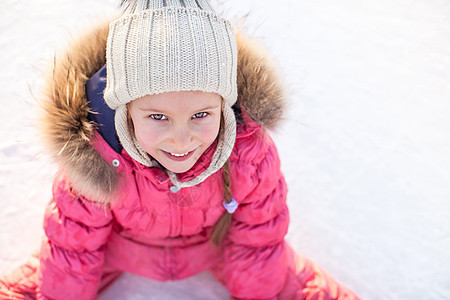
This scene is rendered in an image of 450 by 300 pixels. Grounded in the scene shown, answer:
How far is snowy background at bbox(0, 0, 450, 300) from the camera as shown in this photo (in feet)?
4.71

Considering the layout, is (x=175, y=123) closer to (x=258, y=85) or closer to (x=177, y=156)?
(x=177, y=156)

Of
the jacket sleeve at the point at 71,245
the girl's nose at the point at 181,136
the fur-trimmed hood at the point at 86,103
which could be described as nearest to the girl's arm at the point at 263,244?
the fur-trimmed hood at the point at 86,103

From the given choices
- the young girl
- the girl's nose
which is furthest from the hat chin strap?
the girl's nose

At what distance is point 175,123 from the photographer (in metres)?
0.94

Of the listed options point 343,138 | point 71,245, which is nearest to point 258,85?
point 71,245

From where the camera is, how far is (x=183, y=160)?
40.3 inches

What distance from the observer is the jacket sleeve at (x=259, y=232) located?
119 cm

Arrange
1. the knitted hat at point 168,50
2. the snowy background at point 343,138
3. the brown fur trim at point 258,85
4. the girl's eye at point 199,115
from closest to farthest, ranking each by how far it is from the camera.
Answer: the knitted hat at point 168,50
the girl's eye at point 199,115
the brown fur trim at point 258,85
the snowy background at point 343,138

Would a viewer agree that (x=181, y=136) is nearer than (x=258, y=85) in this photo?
Yes

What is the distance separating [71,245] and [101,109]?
0.40 meters

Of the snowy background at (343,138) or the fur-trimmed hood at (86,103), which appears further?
the snowy background at (343,138)

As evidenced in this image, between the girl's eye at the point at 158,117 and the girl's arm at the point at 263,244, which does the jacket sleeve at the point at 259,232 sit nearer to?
the girl's arm at the point at 263,244

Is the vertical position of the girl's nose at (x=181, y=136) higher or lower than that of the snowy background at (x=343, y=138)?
higher

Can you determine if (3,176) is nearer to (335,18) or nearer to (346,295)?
(346,295)
